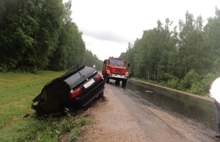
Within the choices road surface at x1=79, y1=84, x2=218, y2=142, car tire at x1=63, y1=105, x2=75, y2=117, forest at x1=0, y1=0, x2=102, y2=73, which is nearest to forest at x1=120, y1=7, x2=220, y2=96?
road surface at x1=79, y1=84, x2=218, y2=142

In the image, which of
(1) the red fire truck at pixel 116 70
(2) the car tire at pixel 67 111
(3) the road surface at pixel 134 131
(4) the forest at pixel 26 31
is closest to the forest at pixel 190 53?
(1) the red fire truck at pixel 116 70

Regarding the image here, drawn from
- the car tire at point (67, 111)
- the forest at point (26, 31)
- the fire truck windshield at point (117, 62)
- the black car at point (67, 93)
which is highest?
the forest at point (26, 31)

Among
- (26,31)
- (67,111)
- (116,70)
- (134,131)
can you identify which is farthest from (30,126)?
(26,31)

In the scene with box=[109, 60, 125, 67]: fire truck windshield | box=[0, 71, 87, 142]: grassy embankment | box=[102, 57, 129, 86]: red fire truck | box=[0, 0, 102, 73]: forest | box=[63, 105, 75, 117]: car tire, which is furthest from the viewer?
box=[0, 0, 102, 73]: forest

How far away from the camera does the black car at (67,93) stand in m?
5.10

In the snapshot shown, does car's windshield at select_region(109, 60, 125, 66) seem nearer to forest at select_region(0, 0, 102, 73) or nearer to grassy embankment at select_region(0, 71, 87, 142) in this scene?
grassy embankment at select_region(0, 71, 87, 142)

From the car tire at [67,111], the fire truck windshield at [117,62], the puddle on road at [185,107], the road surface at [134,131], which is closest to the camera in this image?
the road surface at [134,131]

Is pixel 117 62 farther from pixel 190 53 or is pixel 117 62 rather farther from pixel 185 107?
pixel 190 53

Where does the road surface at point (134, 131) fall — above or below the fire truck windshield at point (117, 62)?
below

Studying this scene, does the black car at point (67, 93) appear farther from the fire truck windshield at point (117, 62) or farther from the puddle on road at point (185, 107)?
the fire truck windshield at point (117, 62)

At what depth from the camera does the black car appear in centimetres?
510

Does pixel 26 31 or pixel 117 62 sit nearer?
pixel 117 62

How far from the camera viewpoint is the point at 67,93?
5066mm

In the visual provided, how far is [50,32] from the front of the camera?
2298 centimetres
